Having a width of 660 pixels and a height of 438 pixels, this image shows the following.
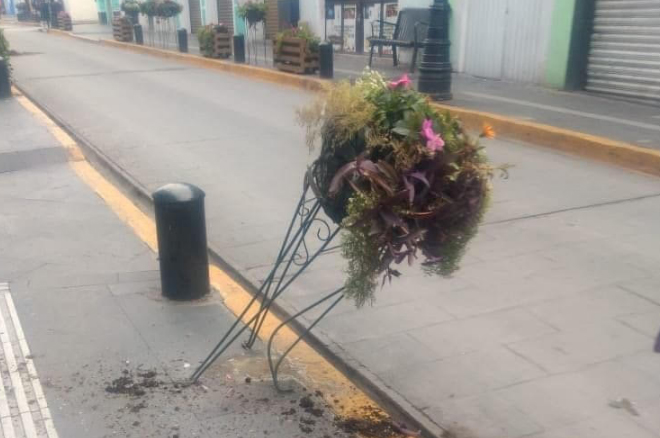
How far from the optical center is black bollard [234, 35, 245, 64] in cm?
1958

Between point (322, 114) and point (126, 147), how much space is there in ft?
23.5

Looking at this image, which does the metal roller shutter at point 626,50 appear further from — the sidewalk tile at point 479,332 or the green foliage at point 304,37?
the sidewalk tile at point 479,332

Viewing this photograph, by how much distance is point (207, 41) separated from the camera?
70.3ft

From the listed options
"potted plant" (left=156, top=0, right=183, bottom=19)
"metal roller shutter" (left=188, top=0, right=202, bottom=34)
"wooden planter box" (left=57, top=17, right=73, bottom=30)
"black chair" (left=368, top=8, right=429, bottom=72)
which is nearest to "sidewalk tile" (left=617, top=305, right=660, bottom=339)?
"black chair" (left=368, top=8, right=429, bottom=72)

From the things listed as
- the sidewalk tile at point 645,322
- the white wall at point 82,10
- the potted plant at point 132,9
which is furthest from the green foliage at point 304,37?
the white wall at point 82,10

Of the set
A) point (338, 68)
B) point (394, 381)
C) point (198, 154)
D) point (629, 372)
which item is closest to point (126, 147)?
point (198, 154)

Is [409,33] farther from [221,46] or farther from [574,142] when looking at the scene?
[574,142]

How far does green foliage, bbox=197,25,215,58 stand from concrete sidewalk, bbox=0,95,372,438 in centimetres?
1533

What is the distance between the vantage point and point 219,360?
4332 mm

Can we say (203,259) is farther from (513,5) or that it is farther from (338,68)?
(338,68)

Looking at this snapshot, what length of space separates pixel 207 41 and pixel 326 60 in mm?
6419

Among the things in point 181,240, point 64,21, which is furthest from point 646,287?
point 64,21


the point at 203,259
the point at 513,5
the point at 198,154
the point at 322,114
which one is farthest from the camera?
the point at 513,5

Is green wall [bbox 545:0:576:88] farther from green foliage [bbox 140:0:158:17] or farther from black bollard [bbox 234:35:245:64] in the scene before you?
→ green foliage [bbox 140:0:158:17]
